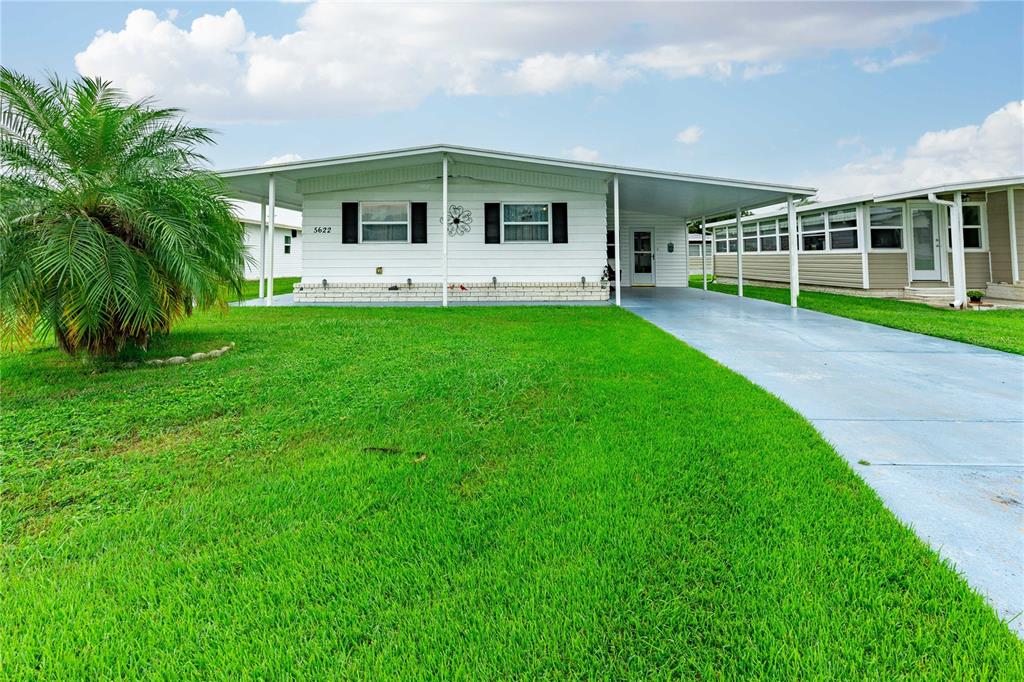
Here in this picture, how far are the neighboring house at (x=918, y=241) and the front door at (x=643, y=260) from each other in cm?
476

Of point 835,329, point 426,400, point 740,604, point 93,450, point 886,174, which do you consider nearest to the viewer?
point 740,604

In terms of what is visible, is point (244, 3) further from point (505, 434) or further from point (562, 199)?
point (505, 434)

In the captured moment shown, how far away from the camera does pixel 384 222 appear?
1259cm

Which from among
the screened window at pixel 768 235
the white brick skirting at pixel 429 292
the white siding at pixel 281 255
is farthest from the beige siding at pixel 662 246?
the white siding at pixel 281 255

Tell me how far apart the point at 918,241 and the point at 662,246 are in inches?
282

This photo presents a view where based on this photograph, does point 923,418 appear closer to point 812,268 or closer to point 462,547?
point 462,547

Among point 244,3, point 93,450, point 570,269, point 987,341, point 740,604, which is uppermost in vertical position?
point 244,3

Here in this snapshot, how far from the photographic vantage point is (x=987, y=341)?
266 inches

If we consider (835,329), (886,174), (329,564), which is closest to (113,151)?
(329,564)

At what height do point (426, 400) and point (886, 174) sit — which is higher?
point (886, 174)

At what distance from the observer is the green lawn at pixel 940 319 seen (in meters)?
7.03

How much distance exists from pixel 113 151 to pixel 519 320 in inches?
222

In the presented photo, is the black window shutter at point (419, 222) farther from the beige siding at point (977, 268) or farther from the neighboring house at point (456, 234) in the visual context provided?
the beige siding at point (977, 268)

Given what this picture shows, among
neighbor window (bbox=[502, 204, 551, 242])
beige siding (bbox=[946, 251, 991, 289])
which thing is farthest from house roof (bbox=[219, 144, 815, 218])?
beige siding (bbox=[946, 251, 991, 289])
